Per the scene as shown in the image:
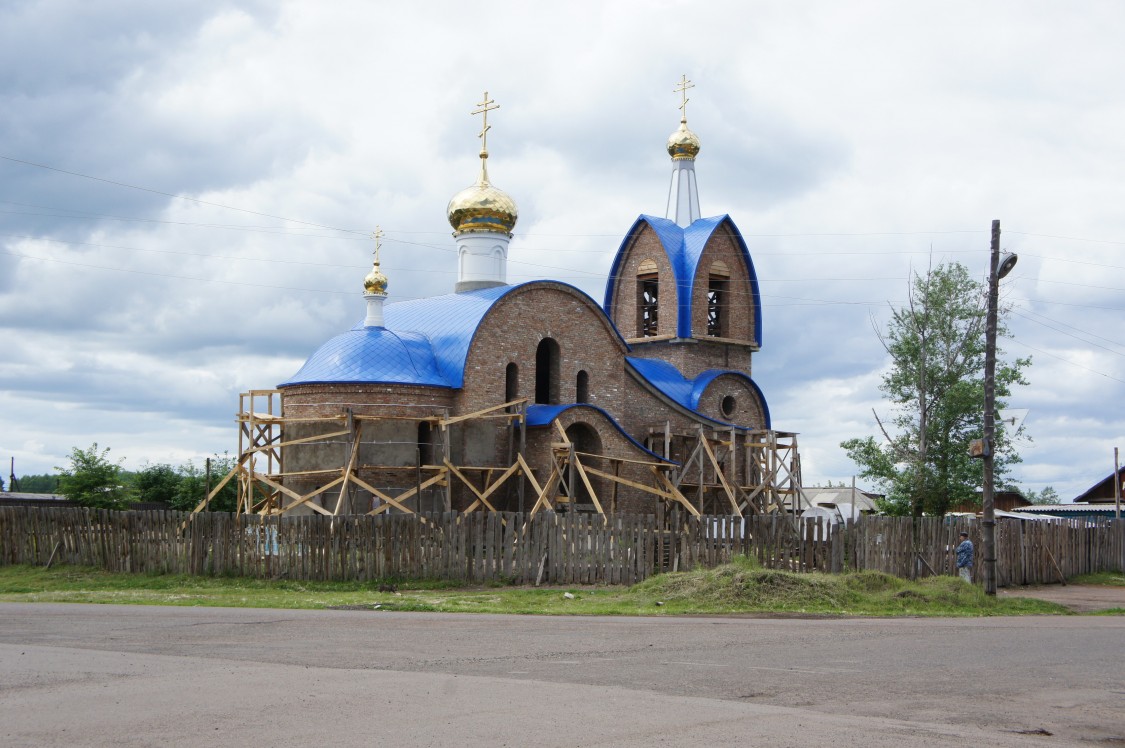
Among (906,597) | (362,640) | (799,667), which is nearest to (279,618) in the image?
(362,640)

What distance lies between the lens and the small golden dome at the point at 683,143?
41.2 m

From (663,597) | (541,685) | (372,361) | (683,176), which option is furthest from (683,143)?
(541,685)

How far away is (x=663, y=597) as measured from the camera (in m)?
18.6

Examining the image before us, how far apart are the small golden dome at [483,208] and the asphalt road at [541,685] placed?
71.3 feet

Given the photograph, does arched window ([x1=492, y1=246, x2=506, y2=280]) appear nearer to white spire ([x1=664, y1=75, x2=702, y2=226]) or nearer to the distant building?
white spire ([x1=664, y1=75, x2=702, y2=226])

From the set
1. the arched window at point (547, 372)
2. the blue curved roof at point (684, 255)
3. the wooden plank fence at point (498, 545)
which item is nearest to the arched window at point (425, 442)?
the arched window at point (547, 372)

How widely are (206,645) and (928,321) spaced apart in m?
33.5

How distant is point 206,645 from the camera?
37.9 feet

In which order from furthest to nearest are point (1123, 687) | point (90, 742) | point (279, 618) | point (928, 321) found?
point (928, 321) → point (279, 618) → point (1123, 687) → point (90, 742)

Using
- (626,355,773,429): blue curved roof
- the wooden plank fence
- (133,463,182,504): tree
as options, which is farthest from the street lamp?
(133,463,182,504): tree

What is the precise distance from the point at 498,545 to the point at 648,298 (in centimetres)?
2014

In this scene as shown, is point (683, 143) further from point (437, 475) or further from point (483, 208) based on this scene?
point (437, 475)

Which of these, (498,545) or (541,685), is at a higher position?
(498,545)

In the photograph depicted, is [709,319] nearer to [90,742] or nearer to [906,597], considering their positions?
[906,597]
